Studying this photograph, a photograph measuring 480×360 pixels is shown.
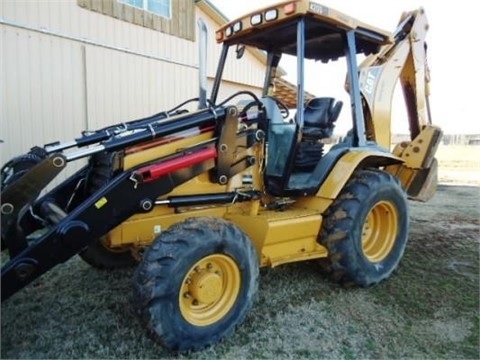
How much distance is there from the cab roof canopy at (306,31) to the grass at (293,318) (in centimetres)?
225

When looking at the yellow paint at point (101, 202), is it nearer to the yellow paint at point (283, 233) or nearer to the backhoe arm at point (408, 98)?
the yellow paint at point (283, 233)

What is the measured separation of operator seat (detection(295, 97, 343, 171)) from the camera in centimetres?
382

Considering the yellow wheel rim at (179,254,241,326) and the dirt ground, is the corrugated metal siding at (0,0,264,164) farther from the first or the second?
the yellow wheel rim at (179,254,241,326)

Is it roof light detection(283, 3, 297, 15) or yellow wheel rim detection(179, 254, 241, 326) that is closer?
yellow wheel rim detection(179, 254, 241, 326)

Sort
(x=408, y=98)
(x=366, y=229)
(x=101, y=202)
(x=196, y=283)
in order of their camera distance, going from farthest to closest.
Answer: (x=408, y=98)
(x=366, y=229)
(x=196, y=283)
(x=101, y=202)

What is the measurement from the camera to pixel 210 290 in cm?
265

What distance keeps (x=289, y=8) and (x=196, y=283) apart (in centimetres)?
220

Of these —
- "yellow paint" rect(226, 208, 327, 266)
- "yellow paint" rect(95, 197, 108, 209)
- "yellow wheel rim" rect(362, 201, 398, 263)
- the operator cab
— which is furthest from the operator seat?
"yellow paint" rect(95, 197, 108, 209)

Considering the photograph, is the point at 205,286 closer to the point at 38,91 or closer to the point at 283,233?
the point at 283,233

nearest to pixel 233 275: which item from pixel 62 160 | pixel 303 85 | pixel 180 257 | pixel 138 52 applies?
pixel 180 257

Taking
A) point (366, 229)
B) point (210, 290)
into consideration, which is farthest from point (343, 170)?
point (210, 290)

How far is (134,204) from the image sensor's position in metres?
2.62

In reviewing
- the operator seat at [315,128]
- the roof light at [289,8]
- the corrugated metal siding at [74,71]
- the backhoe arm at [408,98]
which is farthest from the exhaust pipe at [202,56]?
Result: the corrugated metal siding at [74,71]

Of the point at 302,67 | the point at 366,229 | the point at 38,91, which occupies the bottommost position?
the point at 366,229
